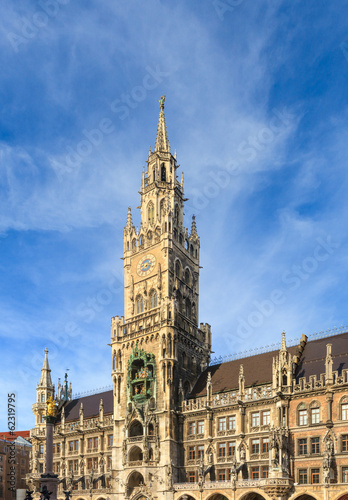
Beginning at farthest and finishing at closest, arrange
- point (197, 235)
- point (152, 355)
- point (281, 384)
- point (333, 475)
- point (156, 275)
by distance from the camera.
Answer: point (197, 235), point (156, 275), point (152, 355), point (281, 384), point (333, 475)

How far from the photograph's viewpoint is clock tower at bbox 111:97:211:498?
63125mm

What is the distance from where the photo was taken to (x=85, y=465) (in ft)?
246

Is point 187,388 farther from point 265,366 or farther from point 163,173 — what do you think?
point 163,173

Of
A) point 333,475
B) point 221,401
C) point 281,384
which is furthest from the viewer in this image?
point 221,401

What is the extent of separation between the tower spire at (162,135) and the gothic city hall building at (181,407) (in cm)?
22

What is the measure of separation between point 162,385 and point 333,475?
22061 millimetres

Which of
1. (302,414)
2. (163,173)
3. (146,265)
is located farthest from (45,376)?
(302,414)

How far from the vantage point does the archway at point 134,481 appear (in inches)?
2503

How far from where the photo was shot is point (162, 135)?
85.9 metres

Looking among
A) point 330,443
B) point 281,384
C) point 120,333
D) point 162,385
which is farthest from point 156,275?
point 330,443

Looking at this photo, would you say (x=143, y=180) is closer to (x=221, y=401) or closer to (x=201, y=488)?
(x=221, y=401)

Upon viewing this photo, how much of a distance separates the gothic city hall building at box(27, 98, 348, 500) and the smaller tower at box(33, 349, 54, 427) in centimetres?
37

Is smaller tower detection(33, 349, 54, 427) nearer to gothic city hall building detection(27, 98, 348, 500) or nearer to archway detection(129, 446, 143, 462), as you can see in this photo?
gothic city hall building detection(27, 98, 348, 500)

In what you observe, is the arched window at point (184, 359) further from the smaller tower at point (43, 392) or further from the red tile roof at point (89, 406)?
the smaller tower at point (43, 392)
